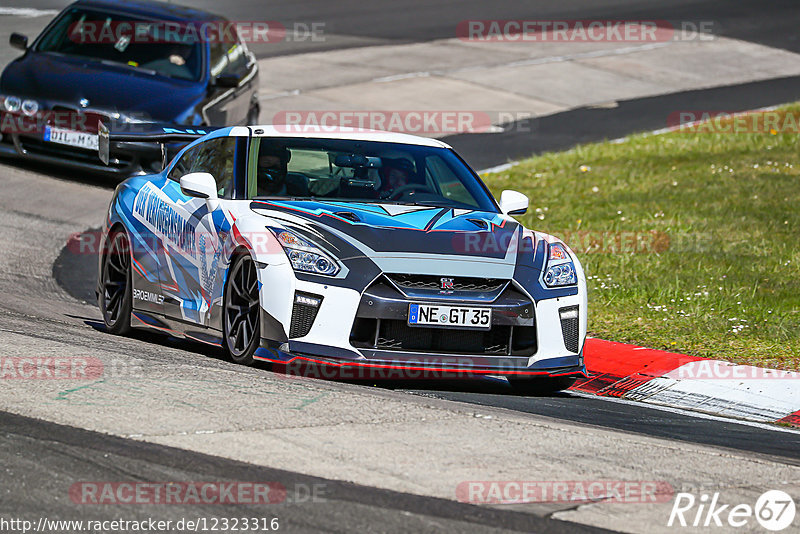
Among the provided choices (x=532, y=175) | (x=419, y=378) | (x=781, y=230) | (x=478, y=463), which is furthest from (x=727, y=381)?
(x=532, y=175)

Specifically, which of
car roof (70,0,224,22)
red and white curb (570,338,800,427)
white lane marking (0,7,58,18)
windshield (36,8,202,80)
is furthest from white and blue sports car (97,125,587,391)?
white lane marking (0,7,58,18)

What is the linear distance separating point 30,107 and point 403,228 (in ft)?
24.1

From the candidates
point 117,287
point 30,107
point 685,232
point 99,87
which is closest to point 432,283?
point 117,287

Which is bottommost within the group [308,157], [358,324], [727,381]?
[727,381]

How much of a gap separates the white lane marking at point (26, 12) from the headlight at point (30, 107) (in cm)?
1068

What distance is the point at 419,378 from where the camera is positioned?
6.98 meters

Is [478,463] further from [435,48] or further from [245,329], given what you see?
[435,48]

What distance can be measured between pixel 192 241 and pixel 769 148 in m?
10.7

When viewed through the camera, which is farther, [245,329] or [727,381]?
[727,381]

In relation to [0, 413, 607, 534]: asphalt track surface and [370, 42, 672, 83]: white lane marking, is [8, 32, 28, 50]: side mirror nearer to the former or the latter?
[370, 42, 672, 83]: white lane marking

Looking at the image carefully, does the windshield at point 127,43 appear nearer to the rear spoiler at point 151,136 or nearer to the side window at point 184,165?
the rear spoiler at point 151,136

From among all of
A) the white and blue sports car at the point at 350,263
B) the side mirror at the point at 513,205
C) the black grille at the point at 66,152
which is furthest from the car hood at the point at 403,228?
the black grille at the point at 66,152

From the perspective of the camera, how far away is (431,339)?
6.86 m

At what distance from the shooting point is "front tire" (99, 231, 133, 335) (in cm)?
864
